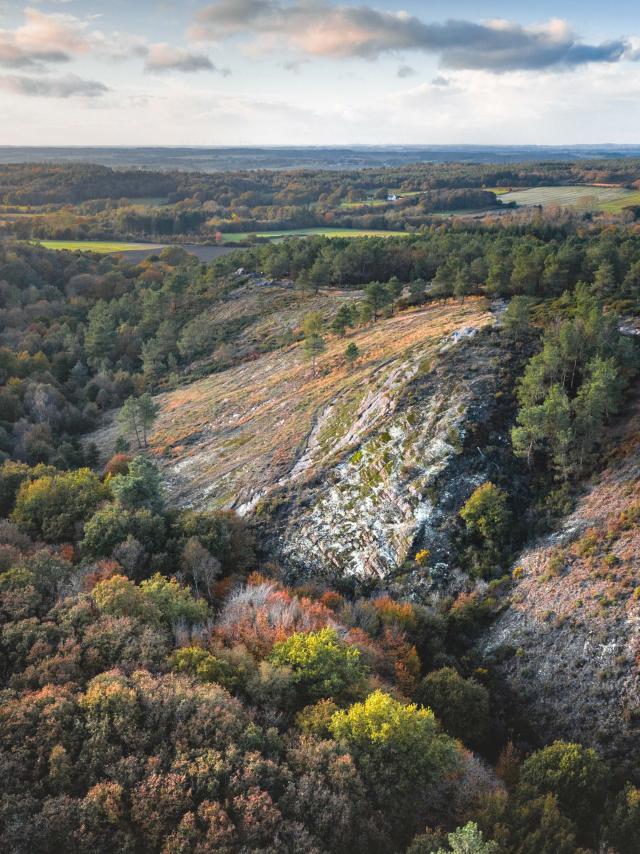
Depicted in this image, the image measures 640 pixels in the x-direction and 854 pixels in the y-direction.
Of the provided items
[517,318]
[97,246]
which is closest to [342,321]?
[517,318]

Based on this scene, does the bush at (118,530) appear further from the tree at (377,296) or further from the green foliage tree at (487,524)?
the tree at (377,296)

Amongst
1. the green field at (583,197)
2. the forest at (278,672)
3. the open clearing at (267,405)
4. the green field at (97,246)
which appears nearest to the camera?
the forest at (278,672)

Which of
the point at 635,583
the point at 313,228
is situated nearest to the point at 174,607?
the point at 635,583

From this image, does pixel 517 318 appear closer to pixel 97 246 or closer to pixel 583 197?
pixel 97 246

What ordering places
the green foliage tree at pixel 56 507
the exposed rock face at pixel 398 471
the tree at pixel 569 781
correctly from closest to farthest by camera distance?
the tree at pixel 569 781 < the green foliage tree at pixel 56 507 < the exposed rock face at pixel 398 471

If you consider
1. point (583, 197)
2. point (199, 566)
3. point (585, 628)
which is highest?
point (583, 197)

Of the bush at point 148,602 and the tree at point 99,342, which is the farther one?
the tree at point 99,342

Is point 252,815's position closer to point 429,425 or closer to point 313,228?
point 429,425

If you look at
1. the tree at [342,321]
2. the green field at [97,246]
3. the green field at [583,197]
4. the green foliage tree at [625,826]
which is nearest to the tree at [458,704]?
the green foliage tree at [625,826]
